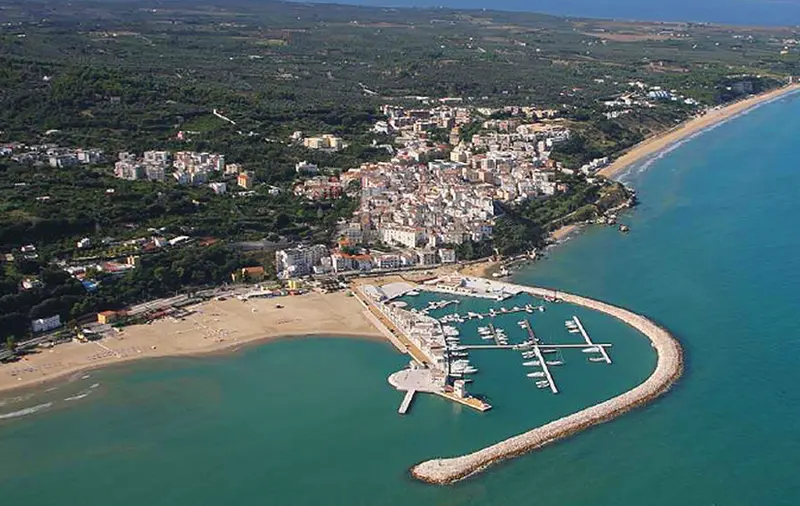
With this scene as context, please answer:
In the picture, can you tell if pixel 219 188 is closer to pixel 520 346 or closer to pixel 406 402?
pixel 520 346

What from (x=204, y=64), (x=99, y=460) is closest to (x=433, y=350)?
(x=99, y=460)

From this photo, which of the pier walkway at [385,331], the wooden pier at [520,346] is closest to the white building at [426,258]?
the pier walkway at [385,331]

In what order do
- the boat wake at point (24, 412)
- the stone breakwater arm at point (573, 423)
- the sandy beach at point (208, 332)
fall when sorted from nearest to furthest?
1. the stone breakwater arm at point (573, 423)
2. the boat wake at point (24, 412)
3. the sandy beach at point (208, 332)

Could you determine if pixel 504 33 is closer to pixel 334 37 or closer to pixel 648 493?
pixel 334 37

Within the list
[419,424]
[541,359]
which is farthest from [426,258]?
[419,424]

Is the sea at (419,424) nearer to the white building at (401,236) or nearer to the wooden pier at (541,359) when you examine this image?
the wooden pier at (541,359)

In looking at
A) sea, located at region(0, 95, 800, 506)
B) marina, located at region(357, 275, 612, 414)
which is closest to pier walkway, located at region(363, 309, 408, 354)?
marina, located at region(357, 275, 612, 414)
